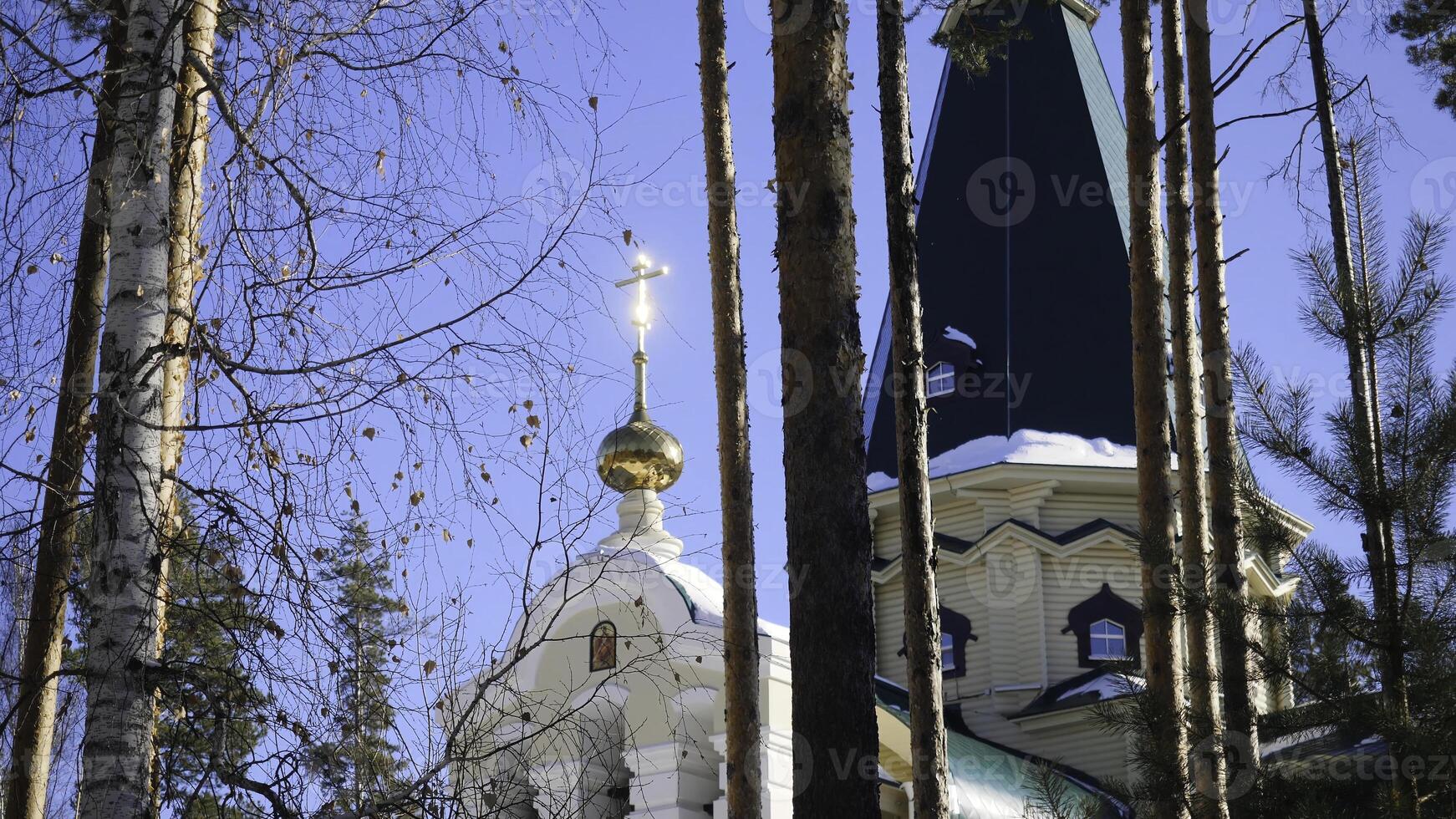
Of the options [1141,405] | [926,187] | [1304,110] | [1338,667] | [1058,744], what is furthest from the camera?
[926,187]

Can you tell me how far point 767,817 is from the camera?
1445 centimetres

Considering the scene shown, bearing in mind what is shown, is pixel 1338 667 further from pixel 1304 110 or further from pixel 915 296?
pixel 1304 110

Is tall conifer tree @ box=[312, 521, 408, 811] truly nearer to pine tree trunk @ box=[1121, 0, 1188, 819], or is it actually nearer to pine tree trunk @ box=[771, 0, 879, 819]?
pine tree trunk @ box=[771, 0, 879, 819]

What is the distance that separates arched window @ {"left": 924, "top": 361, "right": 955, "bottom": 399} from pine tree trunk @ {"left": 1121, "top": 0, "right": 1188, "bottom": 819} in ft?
39.7

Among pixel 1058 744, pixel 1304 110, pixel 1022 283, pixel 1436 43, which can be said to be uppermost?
pixel 1022 283

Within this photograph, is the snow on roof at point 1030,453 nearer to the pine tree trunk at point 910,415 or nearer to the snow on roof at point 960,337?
Result: the snow on roof at point 960,337

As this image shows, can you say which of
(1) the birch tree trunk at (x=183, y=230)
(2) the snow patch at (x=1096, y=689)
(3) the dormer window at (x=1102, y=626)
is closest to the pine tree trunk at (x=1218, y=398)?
(1) the birch tree trunk at (x=183, y=230)

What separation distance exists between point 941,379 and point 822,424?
17450 mm

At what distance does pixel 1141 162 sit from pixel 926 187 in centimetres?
1553

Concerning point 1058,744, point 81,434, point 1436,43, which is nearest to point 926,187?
point 1058,744

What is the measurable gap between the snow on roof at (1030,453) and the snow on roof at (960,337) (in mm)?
1674

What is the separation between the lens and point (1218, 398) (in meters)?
10.7

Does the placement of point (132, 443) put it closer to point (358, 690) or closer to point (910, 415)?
point (358, 690)

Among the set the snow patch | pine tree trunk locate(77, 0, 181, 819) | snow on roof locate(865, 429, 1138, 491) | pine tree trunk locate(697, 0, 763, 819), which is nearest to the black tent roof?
snow on roof locate(865, 429, 1138, 491)
